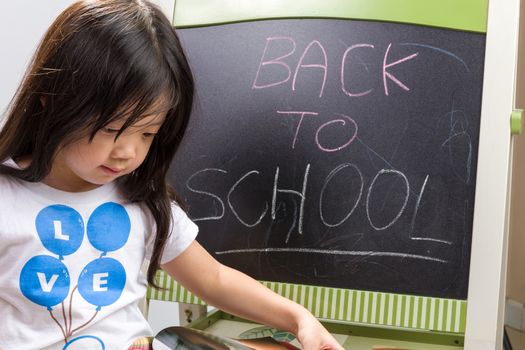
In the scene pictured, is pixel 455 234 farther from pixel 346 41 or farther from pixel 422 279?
pixel 346 41

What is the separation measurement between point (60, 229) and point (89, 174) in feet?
0.26

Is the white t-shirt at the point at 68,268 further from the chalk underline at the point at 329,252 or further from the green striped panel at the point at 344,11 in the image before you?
the green striped panel at the point at 344,11

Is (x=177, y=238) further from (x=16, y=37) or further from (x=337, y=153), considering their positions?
(x=16, y=37)

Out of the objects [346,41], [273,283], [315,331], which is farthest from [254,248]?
[346,41]

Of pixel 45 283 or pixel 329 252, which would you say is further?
pixel 329 252

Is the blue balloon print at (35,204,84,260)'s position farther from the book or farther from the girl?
the book

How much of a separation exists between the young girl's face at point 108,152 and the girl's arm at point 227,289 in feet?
0.66

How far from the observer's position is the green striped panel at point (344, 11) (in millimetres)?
1045

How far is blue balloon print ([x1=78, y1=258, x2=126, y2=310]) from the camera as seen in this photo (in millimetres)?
871

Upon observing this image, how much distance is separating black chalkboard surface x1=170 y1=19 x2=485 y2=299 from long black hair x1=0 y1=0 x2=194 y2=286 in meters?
0.27

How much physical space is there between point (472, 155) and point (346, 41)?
0.82ft

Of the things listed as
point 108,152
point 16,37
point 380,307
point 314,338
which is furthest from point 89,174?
point 16,37

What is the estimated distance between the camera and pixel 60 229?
86cm

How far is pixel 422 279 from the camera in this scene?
3.42ft
